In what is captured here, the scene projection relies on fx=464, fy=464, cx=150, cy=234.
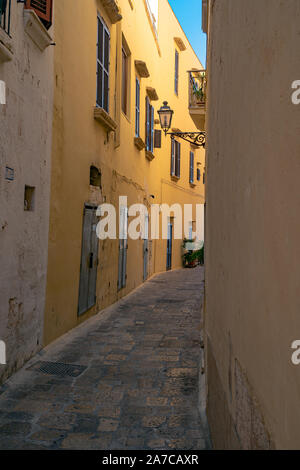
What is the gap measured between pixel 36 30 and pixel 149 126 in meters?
9.75

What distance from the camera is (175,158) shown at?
20.4 m

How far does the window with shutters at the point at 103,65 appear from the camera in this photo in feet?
29.7

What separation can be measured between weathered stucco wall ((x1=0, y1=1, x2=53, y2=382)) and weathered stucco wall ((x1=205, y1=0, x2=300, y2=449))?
109 inches

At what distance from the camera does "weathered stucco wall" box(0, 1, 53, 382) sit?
4.97 meters

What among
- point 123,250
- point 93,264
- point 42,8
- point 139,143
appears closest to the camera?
point 42,8

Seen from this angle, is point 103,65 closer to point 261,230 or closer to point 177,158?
point 261,230

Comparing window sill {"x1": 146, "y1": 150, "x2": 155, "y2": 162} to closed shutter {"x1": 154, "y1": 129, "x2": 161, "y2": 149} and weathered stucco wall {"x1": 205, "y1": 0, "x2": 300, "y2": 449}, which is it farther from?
weathered stucco wall {"x1": 205, "y1": 0, "x2": 300, "y2": 449}

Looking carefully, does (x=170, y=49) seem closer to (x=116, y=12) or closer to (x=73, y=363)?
(x=116, y=12)

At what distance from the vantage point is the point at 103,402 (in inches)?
183

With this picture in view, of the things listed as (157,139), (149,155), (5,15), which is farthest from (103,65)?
A: (157,139)

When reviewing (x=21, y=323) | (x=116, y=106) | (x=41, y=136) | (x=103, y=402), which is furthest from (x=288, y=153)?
(x=116, y=106)

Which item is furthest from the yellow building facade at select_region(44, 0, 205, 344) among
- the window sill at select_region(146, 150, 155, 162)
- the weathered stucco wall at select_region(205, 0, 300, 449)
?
the weathered stucco wall at select_region(205, 0, 300, 449)

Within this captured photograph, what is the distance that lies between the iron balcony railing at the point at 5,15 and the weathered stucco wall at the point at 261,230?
2.63 meters

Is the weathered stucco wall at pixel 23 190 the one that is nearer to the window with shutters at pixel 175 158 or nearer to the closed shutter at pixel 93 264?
the closed shutter at pixel 93 264
